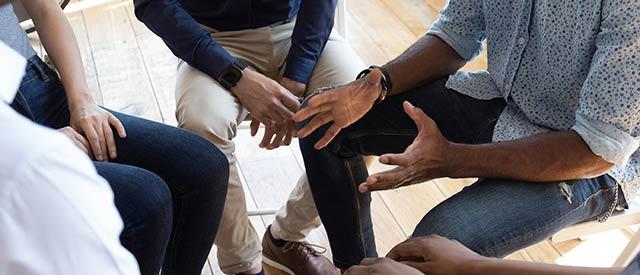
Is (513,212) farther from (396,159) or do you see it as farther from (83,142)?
(83,142)

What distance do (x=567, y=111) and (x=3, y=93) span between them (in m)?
0.99

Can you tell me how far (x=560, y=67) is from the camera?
49.4 inches

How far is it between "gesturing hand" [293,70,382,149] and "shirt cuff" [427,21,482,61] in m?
0.17

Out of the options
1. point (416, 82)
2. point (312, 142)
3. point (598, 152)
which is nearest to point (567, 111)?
point (598, 152)

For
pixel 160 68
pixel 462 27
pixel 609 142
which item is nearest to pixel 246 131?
pixel 160 68

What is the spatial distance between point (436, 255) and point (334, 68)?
2.00 ft

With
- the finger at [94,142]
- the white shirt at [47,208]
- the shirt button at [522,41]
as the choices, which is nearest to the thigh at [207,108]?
the finger at [94,142]

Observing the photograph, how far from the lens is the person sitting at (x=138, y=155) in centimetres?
123

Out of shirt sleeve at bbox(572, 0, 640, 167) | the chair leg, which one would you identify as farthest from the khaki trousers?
the chair leg

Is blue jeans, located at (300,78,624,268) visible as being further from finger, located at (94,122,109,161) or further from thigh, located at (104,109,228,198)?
finger, located at (94,122,109,161)

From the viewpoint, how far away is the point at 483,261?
1071mm

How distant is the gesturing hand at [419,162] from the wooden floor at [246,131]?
572mm

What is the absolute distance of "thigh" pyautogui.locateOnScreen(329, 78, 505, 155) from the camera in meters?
1.37

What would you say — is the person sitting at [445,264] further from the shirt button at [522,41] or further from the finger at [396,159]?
the shirt button at [522,41]
